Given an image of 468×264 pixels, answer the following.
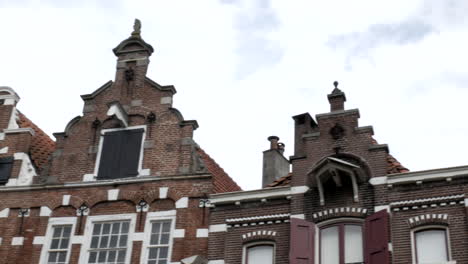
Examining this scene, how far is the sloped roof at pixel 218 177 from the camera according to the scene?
81.8ft

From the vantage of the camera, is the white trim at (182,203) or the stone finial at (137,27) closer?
the white trim at (182,203)

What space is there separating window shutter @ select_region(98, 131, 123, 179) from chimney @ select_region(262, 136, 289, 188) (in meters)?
5.02

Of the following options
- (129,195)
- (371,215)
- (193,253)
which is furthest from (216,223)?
(371,215)

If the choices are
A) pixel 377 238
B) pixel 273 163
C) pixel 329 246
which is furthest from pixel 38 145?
pixel 377 238

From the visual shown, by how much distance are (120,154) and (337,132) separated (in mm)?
6824

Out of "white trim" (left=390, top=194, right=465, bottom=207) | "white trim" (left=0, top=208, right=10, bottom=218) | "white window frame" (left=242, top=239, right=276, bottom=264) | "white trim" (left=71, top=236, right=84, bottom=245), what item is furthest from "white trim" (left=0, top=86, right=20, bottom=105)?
"white trim" (left=390, top=194, right=465, bottom=207)

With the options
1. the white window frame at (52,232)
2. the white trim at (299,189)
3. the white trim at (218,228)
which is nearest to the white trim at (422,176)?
the white trim at (299,189)

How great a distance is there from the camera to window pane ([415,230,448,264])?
20.6 m

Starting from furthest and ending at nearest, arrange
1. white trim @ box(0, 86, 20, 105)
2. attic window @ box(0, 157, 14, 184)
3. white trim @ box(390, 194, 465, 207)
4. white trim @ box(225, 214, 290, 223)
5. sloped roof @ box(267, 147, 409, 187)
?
white trim @ box(0, 86, 20, 105) < attic window @ box(0, 157, 14, 184) < white trim @ box(225, 214, 290, 223) < sloped roof @ box(267, 147, 409, 187) < white trim @ box(390, 194, 465, 207)

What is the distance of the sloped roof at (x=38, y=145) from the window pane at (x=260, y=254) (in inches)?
309

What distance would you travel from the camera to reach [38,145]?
27500mm

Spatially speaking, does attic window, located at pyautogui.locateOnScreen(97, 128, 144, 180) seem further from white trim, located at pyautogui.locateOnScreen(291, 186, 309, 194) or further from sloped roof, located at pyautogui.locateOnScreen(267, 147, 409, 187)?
white trim, located at pyautogui.locateOnScreen(291, 186, 309, 194)

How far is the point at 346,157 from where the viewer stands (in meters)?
22.8

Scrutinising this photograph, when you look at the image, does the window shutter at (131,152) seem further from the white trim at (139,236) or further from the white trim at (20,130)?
the white trim at (20,130)
